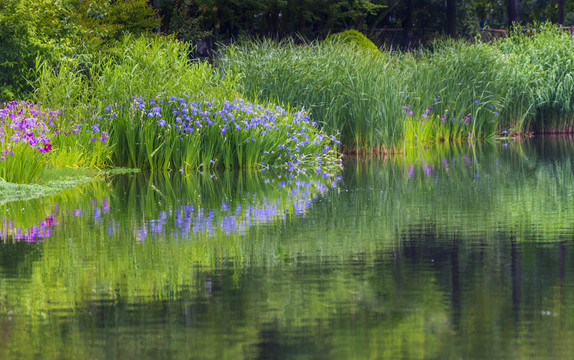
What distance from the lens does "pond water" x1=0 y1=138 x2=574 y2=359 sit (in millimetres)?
4223

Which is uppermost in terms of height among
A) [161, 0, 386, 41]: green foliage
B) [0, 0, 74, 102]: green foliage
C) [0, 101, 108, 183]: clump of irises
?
[161, 0, 386, 41]: green foliage

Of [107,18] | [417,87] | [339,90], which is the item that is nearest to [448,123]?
[417,87]

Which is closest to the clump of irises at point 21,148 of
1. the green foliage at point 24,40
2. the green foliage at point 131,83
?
the green foliage at point 131,83

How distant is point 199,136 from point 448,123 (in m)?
8.84

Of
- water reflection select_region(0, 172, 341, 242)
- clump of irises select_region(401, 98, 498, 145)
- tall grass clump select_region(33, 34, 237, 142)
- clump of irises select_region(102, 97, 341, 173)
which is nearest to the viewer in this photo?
water reflection select_region(0, 172, 341, 242)

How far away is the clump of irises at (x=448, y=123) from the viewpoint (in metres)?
20.9

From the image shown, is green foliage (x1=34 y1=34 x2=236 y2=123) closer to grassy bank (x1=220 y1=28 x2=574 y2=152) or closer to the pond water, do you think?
grassy bank (x1=220 y1=28 x2=574 y2=152)

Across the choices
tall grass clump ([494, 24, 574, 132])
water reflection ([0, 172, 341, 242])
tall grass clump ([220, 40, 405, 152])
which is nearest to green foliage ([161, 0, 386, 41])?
tall grass clump ([494, 24, 574, 132])

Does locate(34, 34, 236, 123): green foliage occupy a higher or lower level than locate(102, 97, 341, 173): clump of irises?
higher

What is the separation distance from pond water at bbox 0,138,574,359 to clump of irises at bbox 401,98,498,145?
9600mm

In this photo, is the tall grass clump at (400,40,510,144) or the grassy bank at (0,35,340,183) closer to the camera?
the grassy bank at (0,35,340,183)

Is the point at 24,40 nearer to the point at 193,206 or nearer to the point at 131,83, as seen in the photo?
the point at 131,83

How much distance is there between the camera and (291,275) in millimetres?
5820

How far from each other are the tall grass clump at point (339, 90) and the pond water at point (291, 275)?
7593mm
